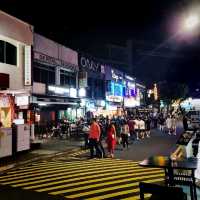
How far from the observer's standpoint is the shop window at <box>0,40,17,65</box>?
21.0 m

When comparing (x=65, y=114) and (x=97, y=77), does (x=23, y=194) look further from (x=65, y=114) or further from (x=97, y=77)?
(x=97, y=77)

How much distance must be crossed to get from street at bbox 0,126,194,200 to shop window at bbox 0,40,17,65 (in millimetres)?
7795

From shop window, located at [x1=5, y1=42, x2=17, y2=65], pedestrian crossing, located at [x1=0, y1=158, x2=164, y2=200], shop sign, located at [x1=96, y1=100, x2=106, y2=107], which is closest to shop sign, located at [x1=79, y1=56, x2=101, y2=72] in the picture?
shop sign, located at [x1=96, y1=100, x2=106, y2=107]

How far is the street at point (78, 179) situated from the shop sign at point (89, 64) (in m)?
19.6

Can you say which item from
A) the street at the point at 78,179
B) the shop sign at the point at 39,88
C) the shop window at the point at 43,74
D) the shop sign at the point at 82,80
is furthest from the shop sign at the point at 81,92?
the street at the point at 78,179

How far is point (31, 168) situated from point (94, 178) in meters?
3.60

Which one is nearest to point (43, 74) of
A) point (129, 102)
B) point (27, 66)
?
point (27, 66)

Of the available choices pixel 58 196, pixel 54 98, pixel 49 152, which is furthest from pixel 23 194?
pixel 54 98

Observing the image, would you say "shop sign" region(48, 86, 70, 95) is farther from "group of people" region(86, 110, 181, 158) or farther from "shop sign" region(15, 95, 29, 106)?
"shop sign" region(15, 95, 29, 106)

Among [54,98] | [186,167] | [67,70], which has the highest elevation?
Result: [67,70]

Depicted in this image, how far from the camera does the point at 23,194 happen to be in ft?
32.1

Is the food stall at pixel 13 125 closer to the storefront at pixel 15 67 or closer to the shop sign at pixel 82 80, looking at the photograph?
the storefront at pixel 15 67

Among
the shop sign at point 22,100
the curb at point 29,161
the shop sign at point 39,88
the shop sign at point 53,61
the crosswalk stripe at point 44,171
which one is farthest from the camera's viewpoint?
the shop sign at point 53,61

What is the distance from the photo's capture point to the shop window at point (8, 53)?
21.0m
